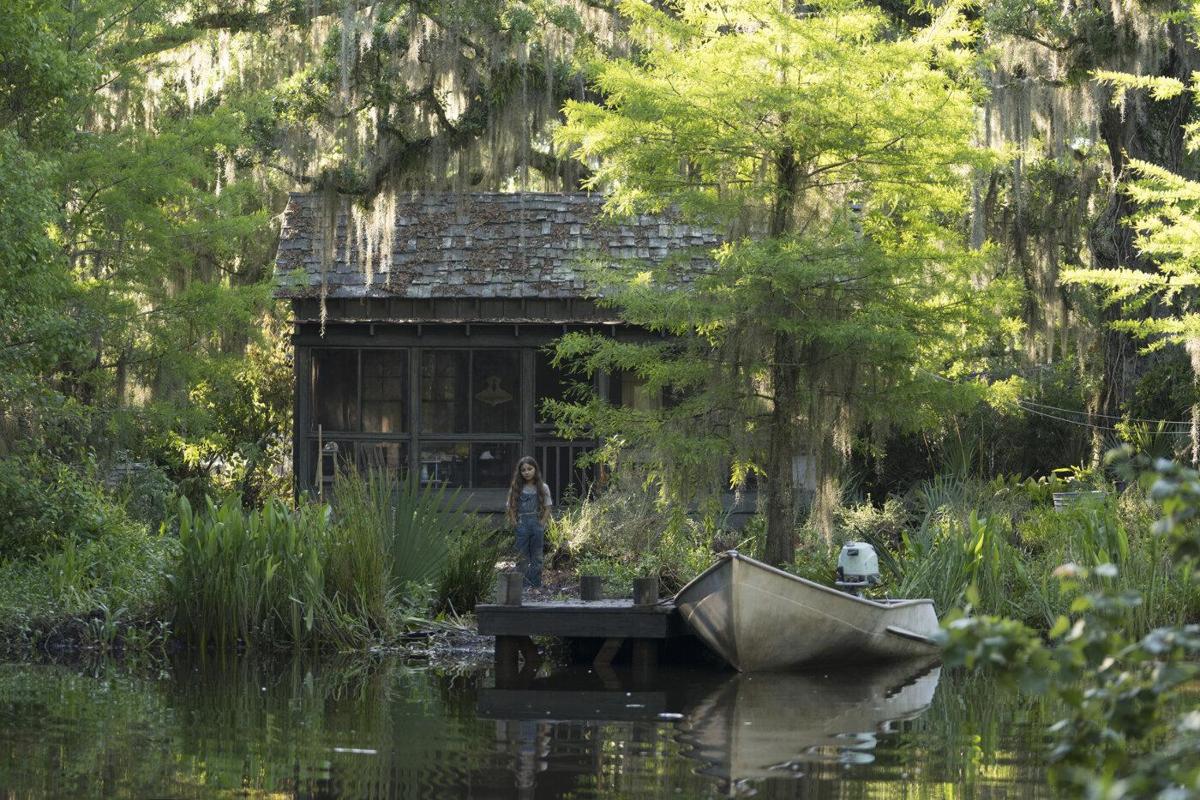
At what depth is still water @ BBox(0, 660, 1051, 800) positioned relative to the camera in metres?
8.36

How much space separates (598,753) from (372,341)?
14.8 m

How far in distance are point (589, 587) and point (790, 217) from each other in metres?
4.43

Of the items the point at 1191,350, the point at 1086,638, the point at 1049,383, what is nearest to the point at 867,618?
the point at 1191,350

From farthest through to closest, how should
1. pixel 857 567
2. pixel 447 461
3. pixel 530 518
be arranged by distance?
pixel 447 461
pixel 530 518
pixel 857 567

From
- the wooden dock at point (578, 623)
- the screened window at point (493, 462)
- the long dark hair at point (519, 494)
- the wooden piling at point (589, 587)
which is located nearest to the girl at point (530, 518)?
the long dark hair at point (519, 494)

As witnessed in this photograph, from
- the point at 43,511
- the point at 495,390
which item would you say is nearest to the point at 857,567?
the point at 43,511

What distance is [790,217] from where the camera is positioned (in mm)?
16484

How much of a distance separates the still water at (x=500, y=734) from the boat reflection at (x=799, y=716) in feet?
0.07

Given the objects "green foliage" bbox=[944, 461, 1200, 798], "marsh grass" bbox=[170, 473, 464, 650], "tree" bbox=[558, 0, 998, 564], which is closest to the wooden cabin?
"tree" bbox=[558, 0, 998, 564]

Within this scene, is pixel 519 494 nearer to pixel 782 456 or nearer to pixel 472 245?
pixel 782 456

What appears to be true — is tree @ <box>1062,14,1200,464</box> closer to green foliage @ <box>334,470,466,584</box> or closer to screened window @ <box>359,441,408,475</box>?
green foliage @ <box>334,470,466,584</box>

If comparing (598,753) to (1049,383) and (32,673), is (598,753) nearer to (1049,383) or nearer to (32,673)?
(32,673)

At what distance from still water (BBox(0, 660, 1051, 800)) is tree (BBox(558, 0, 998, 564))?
3.33 m

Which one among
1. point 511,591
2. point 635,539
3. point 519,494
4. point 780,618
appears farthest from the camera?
point 635,539
